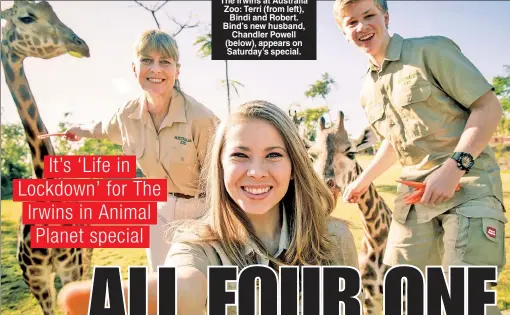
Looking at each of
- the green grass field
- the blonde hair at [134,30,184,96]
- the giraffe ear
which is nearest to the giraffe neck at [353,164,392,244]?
the green grass field

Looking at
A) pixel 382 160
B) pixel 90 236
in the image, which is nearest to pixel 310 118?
pixel 382 160

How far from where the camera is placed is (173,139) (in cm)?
189

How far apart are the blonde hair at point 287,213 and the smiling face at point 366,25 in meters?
0.58

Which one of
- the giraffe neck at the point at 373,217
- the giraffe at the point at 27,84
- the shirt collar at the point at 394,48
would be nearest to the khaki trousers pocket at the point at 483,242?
the shirt collar at the point at 394,48

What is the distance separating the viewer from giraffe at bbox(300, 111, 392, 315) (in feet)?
7.13

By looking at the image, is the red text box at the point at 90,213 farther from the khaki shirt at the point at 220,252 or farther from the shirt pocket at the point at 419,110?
the shirt pocket at the point at 419,110

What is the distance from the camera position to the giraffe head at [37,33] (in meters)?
2.20

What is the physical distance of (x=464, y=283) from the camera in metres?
1.48

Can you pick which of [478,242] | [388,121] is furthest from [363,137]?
[478,242]

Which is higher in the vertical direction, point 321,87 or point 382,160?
point 321,87

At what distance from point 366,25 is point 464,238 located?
65 centimetres

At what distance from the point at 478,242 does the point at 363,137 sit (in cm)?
78

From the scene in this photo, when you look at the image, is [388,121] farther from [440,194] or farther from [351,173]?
[351,173]

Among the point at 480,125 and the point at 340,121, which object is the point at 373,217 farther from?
the point at 480,125
